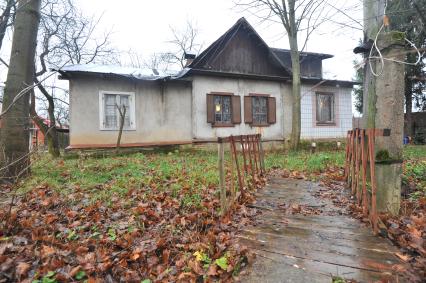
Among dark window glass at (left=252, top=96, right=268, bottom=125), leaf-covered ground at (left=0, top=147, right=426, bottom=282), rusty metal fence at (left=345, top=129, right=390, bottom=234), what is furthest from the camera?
dark window glass at (left=252, top=96, right=268, bottom=125)

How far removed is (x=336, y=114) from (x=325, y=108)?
72cm

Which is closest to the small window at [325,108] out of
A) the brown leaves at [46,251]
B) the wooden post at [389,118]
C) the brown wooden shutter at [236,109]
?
the brown wooden shutter at [236,109]

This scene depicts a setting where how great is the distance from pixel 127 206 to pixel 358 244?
10.8ft

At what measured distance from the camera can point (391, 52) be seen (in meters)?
3.50

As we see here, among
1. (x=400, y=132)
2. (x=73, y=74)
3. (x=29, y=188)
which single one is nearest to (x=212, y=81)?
(x=73, y=74)

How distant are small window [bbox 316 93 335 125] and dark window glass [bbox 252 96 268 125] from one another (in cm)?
309

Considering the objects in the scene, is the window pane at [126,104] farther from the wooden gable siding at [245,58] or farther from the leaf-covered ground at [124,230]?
the leaf-covered ground at [124,230]

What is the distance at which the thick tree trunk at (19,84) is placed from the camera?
6.00 meters

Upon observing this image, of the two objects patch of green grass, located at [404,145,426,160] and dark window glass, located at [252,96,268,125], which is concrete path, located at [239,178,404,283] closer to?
patch of green grass, located at [404,145,426,160]

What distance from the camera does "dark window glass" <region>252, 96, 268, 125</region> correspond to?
1348cm

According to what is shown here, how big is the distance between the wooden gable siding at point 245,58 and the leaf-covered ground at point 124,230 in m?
8.17

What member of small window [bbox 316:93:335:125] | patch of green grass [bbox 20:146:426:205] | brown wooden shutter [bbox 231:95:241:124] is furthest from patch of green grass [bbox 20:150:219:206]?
small window [bbox 316:93:335:125]

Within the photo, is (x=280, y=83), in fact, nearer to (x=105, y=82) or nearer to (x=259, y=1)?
(x=259, y=1)

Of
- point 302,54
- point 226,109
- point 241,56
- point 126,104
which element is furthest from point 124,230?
point 302,54
